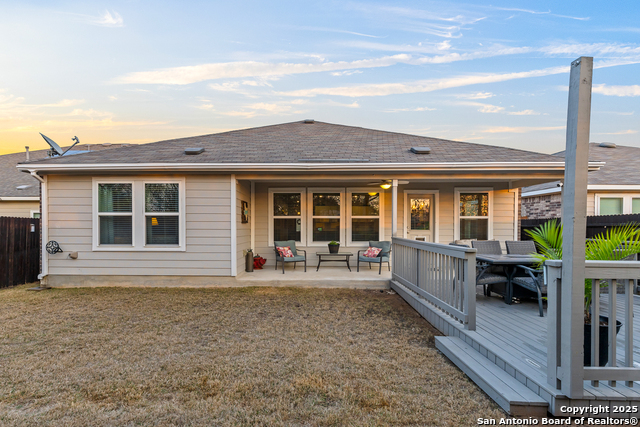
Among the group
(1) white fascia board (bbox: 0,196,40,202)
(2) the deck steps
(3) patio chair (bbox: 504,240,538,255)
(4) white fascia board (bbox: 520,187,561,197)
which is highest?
(4) white fascia board (bbox: 520,187,561,197)

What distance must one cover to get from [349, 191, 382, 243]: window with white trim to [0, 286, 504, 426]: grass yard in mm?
2945

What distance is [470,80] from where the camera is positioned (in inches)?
409

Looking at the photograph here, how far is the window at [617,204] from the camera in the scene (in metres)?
9.65

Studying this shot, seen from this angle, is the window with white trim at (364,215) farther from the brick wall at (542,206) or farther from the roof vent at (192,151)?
the brick wall at (542,206)

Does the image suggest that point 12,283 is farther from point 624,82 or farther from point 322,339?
point 624,82

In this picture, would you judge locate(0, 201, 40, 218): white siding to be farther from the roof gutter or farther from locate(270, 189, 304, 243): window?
locate(270, 189, 304, 243): window

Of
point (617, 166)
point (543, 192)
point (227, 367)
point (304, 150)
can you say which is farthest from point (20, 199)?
point (617, 166)

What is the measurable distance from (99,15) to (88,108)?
328cm

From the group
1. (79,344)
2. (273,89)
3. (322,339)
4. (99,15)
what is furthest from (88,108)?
(322,339)

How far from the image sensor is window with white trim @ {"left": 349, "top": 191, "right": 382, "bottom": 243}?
8.05m

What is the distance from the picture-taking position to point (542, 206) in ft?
35.9

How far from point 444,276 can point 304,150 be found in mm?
4388

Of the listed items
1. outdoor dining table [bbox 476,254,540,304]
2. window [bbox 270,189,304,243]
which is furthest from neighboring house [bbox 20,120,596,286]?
outdoor dining table [bbox 476,254,540,304]

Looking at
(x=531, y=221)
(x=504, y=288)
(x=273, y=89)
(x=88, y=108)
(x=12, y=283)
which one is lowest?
(x=12, y=283)
